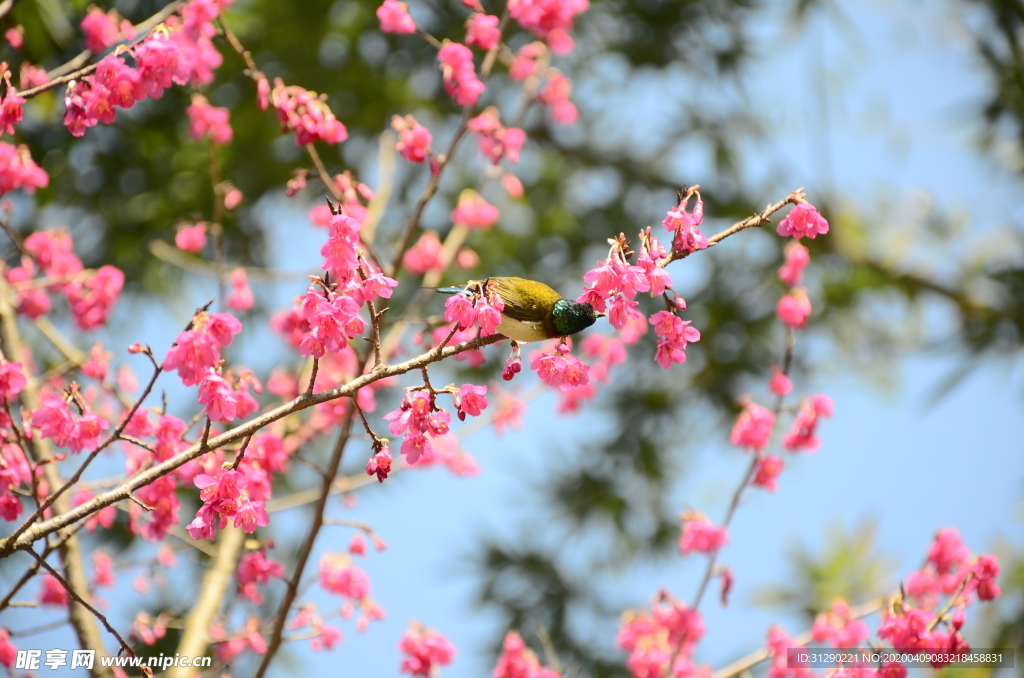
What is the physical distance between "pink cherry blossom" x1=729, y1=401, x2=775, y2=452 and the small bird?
844mm

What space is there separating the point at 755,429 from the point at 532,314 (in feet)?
2.99

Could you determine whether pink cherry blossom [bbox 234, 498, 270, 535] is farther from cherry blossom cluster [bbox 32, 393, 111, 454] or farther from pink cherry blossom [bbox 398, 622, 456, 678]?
pink cherry blossom [bbox 398, 622, 456, 678]

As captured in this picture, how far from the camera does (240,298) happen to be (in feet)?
7.57

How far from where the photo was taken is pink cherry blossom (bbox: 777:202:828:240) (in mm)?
1284

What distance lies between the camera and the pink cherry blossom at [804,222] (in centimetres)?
128

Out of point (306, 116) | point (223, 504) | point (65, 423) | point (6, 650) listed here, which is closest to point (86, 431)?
point (65, 423)

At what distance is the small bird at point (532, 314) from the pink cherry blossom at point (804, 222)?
36 cm

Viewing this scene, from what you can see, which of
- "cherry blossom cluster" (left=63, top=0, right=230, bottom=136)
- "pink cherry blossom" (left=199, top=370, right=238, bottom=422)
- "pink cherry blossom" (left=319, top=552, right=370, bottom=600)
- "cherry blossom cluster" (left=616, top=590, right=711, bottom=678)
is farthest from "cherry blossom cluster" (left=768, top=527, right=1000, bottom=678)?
"cherry blossom cluster" (left=63, top=0, right=230, bottom=136)

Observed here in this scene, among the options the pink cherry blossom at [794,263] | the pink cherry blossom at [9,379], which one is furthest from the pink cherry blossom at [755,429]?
the pink cherry blossom at [9,379]

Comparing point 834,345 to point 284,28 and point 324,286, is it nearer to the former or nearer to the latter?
point 284,28

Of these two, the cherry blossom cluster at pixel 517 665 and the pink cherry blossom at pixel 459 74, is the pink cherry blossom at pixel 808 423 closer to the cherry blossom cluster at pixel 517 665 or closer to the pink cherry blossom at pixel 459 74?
the cherry blossom cluster at pixel 517 665

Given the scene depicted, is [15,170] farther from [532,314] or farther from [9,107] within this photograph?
[532,314]

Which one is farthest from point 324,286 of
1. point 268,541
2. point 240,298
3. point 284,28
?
point 284,28

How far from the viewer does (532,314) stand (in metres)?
1.42
